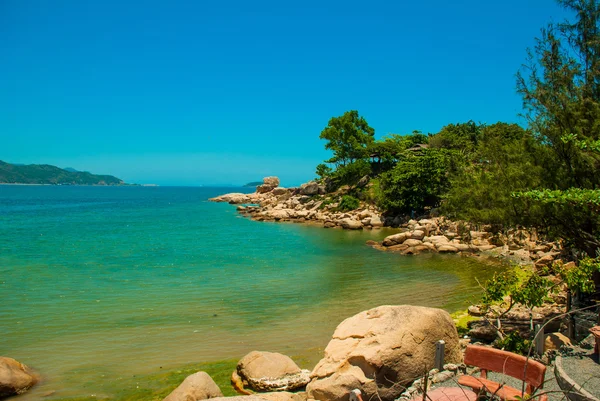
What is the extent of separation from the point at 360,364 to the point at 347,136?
190 feet

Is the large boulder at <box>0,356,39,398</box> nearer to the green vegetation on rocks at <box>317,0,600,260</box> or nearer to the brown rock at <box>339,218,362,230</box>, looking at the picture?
the green vegetation on rocks at <box>317,0,600,260</box>

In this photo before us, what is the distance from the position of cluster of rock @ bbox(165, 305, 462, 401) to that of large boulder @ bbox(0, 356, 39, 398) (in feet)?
12.1

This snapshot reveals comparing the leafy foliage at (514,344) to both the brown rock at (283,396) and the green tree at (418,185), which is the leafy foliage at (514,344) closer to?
the brown rock at (283,396)

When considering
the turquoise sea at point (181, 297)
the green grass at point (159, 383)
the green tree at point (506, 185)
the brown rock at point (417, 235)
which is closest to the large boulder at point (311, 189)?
the turquoise sea at point (181, 297)

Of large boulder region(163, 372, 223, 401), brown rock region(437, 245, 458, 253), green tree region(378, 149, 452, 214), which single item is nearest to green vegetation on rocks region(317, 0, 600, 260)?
large boulder region(163, 372, 223, 401)

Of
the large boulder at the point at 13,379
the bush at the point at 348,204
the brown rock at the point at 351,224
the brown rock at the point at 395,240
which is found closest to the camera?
the large boulder at the point at 13,379

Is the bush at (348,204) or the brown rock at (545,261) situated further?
the bush at (348,204)

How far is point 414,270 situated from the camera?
74.5ft

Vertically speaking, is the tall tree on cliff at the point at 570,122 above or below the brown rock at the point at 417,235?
above

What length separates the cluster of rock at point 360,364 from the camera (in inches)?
337

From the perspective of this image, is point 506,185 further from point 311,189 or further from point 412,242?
point 311,189

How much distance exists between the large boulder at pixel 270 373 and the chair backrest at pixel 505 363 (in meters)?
3.95

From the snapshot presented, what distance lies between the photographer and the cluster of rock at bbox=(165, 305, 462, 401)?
8.55 metres

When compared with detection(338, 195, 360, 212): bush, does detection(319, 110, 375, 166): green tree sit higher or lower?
higher
